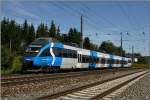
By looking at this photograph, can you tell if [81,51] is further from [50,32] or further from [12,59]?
[50,32]

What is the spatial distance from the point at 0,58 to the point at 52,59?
456cm

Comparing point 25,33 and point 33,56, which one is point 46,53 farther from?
point 25,33

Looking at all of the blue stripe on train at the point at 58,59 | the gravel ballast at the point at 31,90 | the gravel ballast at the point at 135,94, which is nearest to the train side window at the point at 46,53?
the blue stripe on train at the point at 58,59

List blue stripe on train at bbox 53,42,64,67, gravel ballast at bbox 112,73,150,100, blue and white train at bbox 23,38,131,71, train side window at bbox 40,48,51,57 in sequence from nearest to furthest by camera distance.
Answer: gravel ballast at bbox 112,73,150,100 < blue and white train at bbox 23,38,131,71 < train side window at bbox 40,48,51,57 < blue stripe on train at bbox 53,42,64,67

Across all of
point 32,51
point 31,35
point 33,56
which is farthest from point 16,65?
point 31,35

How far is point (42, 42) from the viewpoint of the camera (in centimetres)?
3281

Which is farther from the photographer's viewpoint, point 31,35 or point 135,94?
point 31,35

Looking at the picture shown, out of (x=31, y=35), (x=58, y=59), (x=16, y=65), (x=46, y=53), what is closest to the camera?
(x=46, y=53)

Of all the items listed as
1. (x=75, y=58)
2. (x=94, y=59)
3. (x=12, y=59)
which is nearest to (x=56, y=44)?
(x=12, y=59)

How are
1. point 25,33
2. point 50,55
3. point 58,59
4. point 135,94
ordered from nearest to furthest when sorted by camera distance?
point 135,94 → point 50,55 → point 58,59 → point 25,33

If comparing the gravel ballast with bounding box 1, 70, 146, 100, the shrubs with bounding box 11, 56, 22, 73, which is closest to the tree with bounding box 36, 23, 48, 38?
the shrubs with bounding box 11, 56, 22, 73

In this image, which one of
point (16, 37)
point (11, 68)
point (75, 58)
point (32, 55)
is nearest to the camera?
point (32, 55)

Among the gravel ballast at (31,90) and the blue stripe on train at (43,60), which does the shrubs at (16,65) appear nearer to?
the blue stripe on train at (43,60)

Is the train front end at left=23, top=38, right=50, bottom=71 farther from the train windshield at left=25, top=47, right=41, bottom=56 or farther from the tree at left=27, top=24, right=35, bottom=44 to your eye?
the tree at left=27, top=24, right=35, bottom=44
